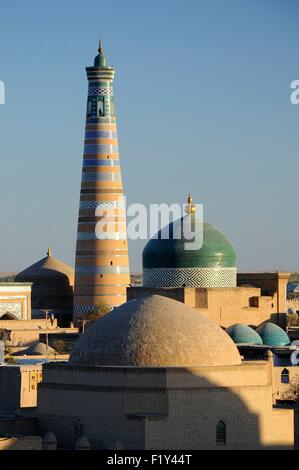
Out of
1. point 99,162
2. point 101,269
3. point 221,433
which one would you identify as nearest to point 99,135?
point 99,162

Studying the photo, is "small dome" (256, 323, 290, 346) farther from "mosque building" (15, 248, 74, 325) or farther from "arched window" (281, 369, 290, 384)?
"mosque building" (15, 248, 74, 325)

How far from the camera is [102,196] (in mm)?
59094

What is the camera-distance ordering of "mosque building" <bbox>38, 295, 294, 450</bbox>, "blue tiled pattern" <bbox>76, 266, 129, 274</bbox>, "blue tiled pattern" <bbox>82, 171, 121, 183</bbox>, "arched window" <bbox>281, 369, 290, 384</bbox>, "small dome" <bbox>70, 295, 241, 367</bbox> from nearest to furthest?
"mosque building" <bbox>38, 295, 294, 450</bbox> < "small dome" <bbox>70, 295, 241, 367</bbox> < "arched window" <bbox>281, 369, 290, 384</bbox> < "blue tiled pattern" <bbox>82, 171, 121, 183</bbox> < "blue tiled pattern" <bbox>76, 266, 129, 274</bbox>

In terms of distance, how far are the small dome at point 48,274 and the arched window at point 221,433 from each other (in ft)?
103

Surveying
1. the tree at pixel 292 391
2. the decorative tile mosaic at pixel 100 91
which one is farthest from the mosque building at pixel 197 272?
the tree at pixel 292 391

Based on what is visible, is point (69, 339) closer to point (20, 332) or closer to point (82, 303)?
point (20, 332)

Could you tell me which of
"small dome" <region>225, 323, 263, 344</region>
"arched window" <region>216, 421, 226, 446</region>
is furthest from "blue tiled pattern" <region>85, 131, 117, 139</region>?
"arched window" <region>216, 421, 226, 446</region>

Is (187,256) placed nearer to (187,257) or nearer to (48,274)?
(187,257)

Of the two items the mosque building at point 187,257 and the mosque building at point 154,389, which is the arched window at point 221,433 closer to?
the mosque building at point 154,389

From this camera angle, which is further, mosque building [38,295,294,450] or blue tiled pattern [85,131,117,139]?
blue tiled pattern [85,131,117,139]

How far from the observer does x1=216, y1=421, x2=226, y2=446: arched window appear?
32.8 metres

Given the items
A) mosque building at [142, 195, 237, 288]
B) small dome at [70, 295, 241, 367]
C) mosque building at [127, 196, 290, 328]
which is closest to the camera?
small dome at [70, 295, 241, 367]

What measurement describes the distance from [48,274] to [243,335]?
54.6 feet

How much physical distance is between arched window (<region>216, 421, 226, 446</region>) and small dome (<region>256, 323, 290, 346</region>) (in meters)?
16.7
